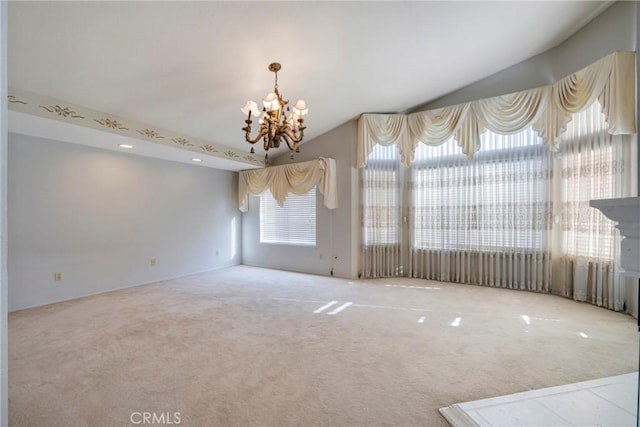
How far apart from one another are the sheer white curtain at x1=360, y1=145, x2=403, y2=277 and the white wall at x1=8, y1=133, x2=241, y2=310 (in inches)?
129

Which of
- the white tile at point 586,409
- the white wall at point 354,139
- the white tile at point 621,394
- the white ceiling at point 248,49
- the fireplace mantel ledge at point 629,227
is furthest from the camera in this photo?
the white wall at point 354,139

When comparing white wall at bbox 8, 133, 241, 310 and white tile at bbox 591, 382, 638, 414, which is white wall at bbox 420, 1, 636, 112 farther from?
white wall at bbox 8, 133, 241, 310

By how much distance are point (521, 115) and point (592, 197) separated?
1.43 m

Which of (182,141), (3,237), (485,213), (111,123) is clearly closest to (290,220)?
(182,141)

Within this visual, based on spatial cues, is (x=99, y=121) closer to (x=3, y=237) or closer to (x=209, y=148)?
(x=209, y=148)

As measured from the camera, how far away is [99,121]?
3.37m

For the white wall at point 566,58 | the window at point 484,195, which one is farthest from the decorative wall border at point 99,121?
the white wall at point 566,58

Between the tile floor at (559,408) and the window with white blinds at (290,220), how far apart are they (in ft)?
13.5

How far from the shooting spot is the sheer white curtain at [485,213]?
4160mm

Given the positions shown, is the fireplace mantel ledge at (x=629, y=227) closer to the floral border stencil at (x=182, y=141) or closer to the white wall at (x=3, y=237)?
the white wall at (x=3, y=237)

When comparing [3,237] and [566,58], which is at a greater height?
[566,58]

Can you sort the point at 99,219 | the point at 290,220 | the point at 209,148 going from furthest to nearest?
the point at 290,220 < the point at 209,148 < the point at 99,219

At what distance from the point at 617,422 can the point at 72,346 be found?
13.2ft

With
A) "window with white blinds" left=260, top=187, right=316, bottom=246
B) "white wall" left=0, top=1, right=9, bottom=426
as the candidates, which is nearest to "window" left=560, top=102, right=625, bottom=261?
"window with white blinds" left=260, top=187, right=316, bottom=246
